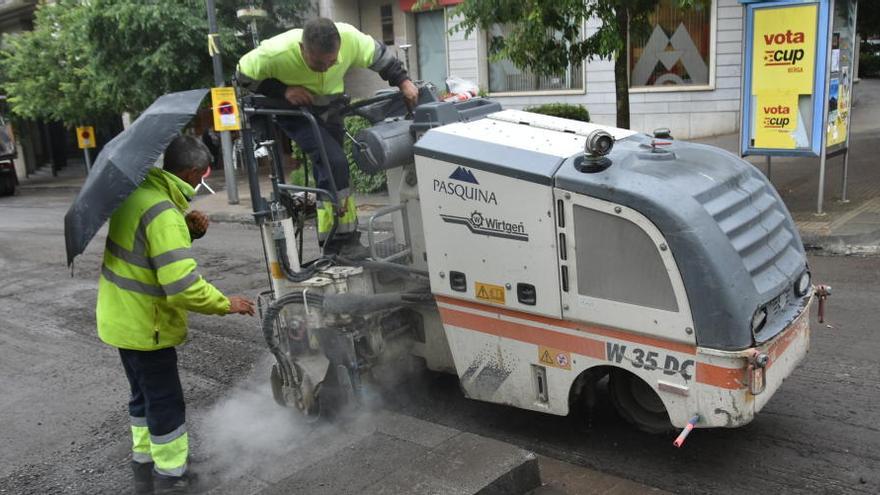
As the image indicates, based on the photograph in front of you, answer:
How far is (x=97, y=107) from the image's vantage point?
19.5 meters

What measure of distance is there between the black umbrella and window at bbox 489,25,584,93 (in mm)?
14191

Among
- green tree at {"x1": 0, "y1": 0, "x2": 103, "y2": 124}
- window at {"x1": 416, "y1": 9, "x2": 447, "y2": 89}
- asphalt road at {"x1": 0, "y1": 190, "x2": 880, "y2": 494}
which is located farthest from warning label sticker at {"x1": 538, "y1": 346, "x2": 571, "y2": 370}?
green tree at {"x1": 0, "y1": 0, "x2": 103, "y2": 124}

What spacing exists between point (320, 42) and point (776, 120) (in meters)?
6.52

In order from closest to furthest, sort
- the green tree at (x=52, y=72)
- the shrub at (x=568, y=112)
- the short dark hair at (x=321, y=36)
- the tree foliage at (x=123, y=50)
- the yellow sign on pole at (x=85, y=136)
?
the short dark hair at (x=321, y=36) → the shrub at (x=568, y=112) → the tree foliage at (x=123, y=50) → the green tree at (x=52, y=72) → the yellow sign on pole at (x=85, y=136)

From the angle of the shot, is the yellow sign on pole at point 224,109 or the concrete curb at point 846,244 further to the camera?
the yellow sign on pole at point 224,109

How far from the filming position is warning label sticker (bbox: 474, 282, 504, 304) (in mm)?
3943

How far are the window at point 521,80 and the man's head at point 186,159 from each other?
45.5 feet

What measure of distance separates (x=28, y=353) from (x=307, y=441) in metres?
3.63

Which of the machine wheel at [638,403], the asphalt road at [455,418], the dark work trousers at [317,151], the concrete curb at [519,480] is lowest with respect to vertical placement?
the asphalt road at [455,418]

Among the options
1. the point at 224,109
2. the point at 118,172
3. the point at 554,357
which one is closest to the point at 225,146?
the point at 224,109

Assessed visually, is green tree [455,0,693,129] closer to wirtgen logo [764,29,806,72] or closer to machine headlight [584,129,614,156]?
wirtgen logo [764,29,806,72]

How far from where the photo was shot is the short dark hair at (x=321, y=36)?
4.44 m

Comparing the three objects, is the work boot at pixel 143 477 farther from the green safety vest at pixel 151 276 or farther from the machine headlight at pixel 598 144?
the machine headlight at pixel 598 144

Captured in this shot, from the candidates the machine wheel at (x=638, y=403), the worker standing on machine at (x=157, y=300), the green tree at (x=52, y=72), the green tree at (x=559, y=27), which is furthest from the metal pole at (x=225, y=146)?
the machine wheel at (x=638, y=403)
